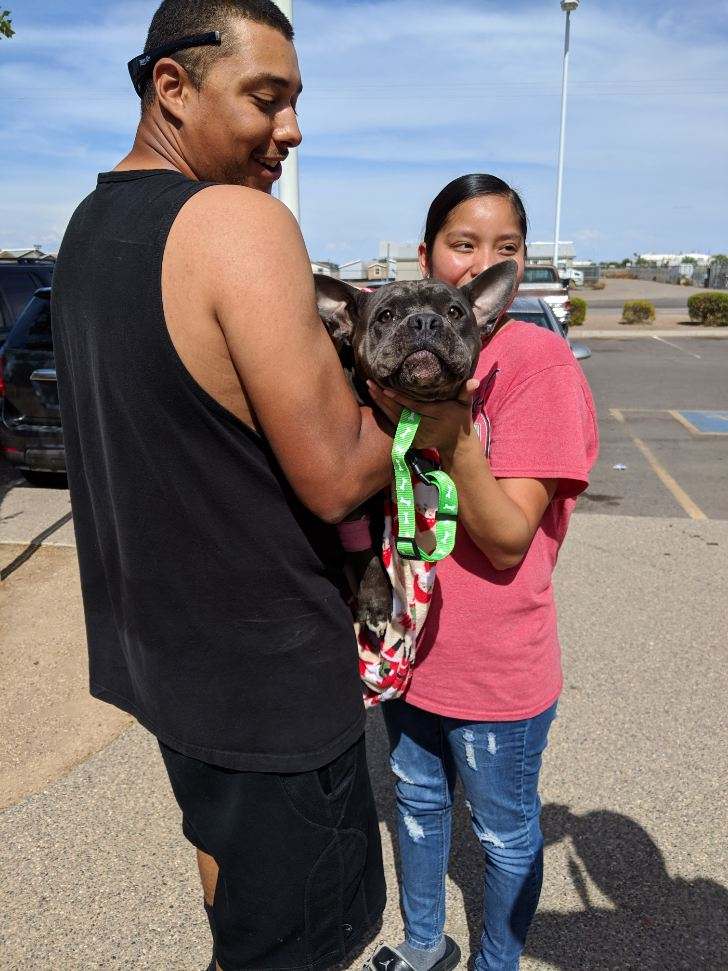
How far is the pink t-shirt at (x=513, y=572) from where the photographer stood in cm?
182

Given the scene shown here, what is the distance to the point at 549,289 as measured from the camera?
A: 795 inches

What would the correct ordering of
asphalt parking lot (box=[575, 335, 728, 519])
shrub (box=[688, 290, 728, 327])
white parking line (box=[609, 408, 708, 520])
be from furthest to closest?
shrub (box=[688, 290, 728, 327]) < asphalt parking lot (box=[575, 335, 728, 519]) < white parking line (box=[609, 408, 708, 520])

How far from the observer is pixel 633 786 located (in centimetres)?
335

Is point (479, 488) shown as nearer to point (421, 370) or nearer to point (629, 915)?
point (421, 370)

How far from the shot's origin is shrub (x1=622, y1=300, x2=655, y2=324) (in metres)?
29.9

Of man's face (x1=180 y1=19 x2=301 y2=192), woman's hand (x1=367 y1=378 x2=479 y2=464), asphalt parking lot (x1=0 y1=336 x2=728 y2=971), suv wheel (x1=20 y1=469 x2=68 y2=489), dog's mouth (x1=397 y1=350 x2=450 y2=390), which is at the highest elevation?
man's face (x1=180 y1=19 x2=301 y2=192)

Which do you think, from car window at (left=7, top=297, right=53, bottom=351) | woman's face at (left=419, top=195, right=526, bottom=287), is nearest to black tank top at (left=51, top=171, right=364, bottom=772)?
woman's face at (left=419, top=195, right=526, bottom=287)

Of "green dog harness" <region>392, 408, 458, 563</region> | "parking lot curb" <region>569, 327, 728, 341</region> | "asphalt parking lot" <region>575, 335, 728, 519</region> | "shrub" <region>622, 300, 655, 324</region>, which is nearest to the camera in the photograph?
"green dog harness" <region>392, 408, 458, 563</region>

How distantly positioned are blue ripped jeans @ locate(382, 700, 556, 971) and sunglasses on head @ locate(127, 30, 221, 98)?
1.70 meters

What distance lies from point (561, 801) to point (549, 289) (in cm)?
1860

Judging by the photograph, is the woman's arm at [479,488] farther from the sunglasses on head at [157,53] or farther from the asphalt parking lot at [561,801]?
the asphalt parking lot at [561,801]

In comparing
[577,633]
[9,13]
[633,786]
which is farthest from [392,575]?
[9,13]

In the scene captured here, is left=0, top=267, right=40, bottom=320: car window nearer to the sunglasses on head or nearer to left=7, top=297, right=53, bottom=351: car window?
left=7, top=297, right=53, bottom=351: car window

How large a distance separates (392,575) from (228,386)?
72cm
